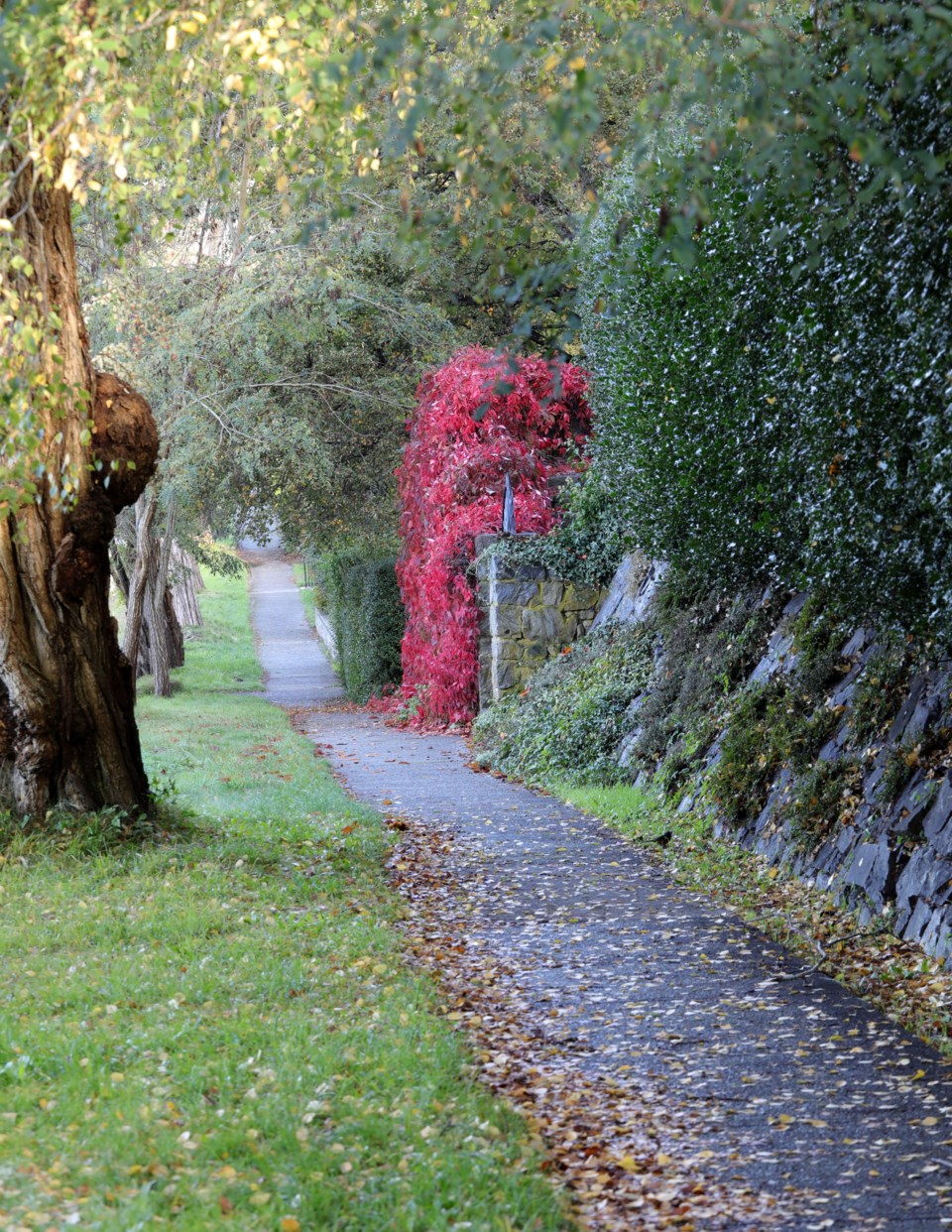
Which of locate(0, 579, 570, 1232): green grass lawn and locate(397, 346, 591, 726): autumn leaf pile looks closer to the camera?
locate(0, 579, 570, 1232): green grass lawn

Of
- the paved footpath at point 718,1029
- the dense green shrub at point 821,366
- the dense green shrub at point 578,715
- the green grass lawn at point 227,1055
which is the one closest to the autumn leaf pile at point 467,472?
the dense green shrub at point 578,715

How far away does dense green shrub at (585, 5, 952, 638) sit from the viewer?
548cm

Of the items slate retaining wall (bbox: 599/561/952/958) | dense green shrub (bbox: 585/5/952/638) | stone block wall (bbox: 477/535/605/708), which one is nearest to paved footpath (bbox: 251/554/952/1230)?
slate retaining wall (bbox: 599/561/952/958)

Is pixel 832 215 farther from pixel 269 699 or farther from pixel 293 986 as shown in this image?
pixel 269 699

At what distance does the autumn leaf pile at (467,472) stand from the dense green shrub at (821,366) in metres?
5.84

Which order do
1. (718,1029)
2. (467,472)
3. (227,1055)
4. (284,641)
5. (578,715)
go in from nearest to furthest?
(227,1055) → (718,1029) → (578,715) → (467,472) → (284,641)

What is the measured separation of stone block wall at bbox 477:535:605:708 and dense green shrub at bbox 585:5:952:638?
15.0ft

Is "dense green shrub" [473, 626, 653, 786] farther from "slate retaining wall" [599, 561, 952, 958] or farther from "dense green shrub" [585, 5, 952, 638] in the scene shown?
"slate retaining wall" [599, 561, 952, 958]

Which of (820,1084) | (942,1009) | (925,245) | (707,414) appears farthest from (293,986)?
(707,414)

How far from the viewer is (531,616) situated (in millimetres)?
16109

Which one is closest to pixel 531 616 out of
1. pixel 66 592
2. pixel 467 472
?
pixel 467 472

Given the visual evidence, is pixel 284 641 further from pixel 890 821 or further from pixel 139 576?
pixel 890 821

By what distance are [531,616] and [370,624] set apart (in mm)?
7493

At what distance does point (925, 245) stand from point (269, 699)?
2050cm
